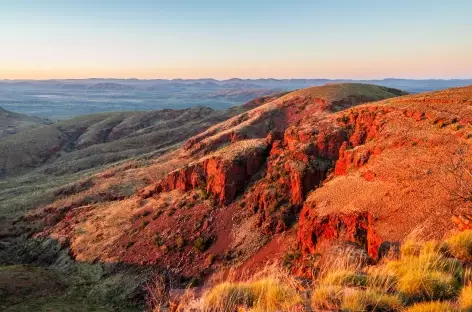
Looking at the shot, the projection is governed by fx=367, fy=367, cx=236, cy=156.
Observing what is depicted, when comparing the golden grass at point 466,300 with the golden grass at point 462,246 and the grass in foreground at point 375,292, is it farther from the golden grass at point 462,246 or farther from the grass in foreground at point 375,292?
the golden grass at point 462,246

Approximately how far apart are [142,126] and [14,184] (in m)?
56.9

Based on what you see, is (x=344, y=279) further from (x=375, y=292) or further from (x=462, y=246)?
(x=462, y=246)

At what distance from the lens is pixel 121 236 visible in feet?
115

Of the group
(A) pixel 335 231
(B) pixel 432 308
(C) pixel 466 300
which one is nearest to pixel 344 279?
(B) pixel 432 308

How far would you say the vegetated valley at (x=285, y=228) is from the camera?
8.00 metres

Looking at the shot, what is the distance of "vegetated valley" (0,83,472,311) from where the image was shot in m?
8.00

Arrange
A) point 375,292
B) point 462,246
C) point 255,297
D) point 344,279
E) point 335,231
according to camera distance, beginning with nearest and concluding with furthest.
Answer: point 375,292, point 344,279, point 255,297, point 462,246, point 335,231

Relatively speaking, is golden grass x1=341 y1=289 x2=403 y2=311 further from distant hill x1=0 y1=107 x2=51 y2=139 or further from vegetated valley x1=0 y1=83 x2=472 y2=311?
distant hill x1=0 y1=107 x2=51 y2=139

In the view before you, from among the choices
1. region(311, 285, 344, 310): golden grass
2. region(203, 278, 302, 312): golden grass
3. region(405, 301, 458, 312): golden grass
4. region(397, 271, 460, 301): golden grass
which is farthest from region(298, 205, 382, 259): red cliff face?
region(405, 301, 458, 312): golden grass

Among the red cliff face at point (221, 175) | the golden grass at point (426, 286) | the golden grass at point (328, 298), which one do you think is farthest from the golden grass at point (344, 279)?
the red cliff face at point (221, 175)

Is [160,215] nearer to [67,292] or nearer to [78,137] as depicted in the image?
[67,292]

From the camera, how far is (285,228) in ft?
90.2

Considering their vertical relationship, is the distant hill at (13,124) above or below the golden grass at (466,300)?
below

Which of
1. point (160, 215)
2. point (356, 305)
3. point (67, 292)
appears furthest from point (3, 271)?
point (356, 305)
